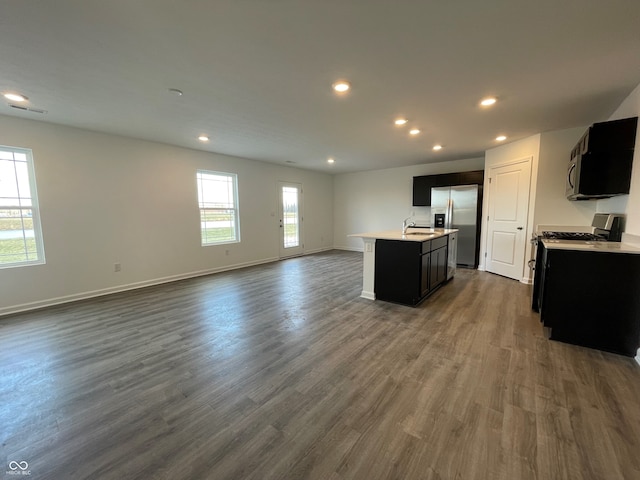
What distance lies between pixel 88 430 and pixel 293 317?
6.39ft

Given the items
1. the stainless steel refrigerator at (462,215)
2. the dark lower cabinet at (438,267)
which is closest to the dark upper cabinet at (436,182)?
the stainless steel refrigerator at (462,215)

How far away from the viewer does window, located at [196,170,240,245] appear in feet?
17.9

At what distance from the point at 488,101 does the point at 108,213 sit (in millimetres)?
5344

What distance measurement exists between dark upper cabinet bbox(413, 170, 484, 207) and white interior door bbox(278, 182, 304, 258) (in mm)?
3099

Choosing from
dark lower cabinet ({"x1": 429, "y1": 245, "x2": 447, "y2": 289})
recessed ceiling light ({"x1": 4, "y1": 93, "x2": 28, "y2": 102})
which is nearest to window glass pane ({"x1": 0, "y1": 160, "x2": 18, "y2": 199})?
recessed ceiling light ({"x1": 4, "y1": 93, "x2": 28, "y2": 102})

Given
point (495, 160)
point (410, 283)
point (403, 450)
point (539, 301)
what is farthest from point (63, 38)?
point (495, 160)

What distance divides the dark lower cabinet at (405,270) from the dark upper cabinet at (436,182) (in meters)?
2.74

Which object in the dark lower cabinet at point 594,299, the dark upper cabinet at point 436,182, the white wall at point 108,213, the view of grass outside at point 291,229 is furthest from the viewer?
the view of grass outside at point 291,229

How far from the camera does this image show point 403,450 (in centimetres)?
144

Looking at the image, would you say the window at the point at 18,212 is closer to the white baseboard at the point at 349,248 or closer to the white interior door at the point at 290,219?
the white interior door at the point at 290,219

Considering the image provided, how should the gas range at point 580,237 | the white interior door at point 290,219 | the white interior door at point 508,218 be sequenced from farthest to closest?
1. the white interior door at point 290,219
2. the white interior door at point 508,218
3. the gas range at point 580,237

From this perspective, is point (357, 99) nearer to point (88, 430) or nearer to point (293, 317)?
point (293, 317)

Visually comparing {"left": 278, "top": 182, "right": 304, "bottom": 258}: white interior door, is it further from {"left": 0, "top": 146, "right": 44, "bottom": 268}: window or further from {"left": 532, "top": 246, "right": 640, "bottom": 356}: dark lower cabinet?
{"left": 532, "top": 246, "right": 640, "bottom": 356}: dark lower cabinet

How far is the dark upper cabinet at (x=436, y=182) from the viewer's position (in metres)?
5.77
